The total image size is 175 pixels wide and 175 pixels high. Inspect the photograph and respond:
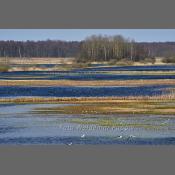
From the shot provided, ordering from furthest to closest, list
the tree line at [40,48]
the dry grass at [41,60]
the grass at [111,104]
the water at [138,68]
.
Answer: the water at [138,68]
the dry grass at [41,60]
the tree line at [40,48]
the grass at [111,104]

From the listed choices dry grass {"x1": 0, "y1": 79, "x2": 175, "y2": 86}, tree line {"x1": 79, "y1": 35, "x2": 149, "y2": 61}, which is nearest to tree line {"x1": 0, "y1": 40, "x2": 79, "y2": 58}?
tree line {"x1": 79, "y1": 35, "x2": 149, "y2": 61}

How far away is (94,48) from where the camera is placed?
26781mm

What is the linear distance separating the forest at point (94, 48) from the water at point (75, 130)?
4.51 metres

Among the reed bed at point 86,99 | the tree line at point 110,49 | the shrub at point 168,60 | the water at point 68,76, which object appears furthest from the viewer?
the water at point 68,76

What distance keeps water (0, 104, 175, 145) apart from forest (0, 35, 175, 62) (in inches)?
177

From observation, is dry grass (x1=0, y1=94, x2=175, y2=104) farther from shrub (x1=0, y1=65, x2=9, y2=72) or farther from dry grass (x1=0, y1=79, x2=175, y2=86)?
dry grass (x1=0, y1=79, x2=175, y2=86)

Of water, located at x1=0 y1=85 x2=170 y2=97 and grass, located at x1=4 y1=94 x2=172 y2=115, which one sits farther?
water, located at x1=0 y1=85 x2=170 y2=97

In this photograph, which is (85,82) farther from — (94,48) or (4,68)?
(94,48)

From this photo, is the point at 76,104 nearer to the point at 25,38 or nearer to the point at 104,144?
the point at 25,38

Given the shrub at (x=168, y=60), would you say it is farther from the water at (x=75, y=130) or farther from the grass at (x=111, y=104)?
the water at (x=75, y=130)

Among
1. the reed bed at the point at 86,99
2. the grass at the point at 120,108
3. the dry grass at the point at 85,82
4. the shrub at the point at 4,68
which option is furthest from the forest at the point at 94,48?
the grass at the point at 120,108

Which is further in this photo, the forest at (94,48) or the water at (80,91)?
the water at (80,91)

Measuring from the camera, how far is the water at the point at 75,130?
18703 millimetres

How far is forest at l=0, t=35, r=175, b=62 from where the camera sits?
26531 millimetres
